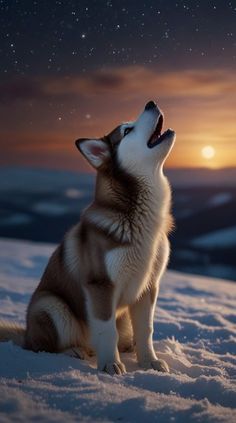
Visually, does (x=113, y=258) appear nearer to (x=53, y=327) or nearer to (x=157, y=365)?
(x=53, y=327)

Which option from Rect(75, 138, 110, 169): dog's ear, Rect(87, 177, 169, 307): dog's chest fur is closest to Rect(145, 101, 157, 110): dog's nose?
Rect(75, 138, 110, 169): dog's ear

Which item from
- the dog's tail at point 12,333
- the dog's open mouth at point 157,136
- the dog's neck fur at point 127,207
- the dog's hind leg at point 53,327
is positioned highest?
the dog's open mouth at point 157,136

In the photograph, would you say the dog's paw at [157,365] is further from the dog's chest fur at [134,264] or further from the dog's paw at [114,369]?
the dog's chest fur at [134,264]

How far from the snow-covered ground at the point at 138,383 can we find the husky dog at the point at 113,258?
8.4 inches

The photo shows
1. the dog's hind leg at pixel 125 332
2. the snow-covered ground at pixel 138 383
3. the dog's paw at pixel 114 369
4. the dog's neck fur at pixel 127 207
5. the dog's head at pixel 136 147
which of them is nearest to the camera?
the snow-covered ground at pixel 138 383

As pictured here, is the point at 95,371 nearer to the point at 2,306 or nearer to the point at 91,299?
the point at 91,299

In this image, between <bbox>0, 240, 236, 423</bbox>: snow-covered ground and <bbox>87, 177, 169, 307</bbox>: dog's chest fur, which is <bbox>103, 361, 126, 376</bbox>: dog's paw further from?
<bbox>87, 177, 169, 307</bbox>: dog's chest fur

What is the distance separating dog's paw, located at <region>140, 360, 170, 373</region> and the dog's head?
1429 mm

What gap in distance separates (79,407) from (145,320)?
58.9 inches

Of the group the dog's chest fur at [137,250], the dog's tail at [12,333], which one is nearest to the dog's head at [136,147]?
the dog's chest fur at [137,250]

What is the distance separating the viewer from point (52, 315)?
13.1 feet

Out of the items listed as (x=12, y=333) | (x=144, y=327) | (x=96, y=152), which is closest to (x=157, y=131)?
(x=96, y=152)

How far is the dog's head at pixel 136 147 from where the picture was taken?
12.9 feet

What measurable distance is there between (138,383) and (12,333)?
5.09 feet
